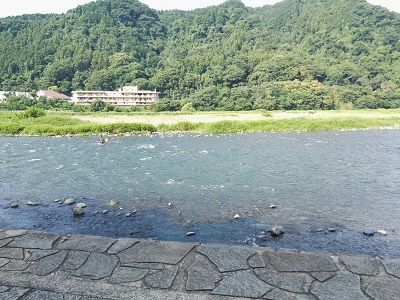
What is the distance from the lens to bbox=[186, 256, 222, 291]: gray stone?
386cm

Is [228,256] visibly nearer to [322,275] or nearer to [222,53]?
[322,275]

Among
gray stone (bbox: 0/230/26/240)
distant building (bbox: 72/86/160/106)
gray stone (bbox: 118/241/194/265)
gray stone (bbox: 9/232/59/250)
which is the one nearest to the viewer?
gray stone (bbox: 118/241/194/265)

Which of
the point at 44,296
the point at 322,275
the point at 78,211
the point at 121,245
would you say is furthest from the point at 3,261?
the point at 78,211

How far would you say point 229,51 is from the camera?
110 metres

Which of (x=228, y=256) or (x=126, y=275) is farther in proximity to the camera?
(x=228, y=256)

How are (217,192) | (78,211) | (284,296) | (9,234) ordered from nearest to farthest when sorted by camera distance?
(284,296) < (9,234) < (78,211) < (217,192)

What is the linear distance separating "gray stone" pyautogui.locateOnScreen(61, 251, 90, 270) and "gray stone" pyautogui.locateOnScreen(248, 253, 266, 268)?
1.99 meters

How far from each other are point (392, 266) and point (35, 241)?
4.50 m

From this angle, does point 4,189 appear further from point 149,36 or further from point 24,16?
point 24,16

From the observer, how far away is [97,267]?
431 cm

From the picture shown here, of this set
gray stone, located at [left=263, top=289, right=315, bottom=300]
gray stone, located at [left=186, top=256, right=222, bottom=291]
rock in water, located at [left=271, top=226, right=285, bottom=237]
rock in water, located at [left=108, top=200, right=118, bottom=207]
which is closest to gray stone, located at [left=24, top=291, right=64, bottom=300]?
gray stone, located at [left=186, top=256, right=222, bottom=291]

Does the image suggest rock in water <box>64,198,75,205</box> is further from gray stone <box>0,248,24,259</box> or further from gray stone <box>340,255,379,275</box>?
gray stone <box>340,255,379,275</box>

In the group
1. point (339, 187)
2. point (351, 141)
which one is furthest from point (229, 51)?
point (339, 187)

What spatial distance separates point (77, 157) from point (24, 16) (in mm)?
144769
